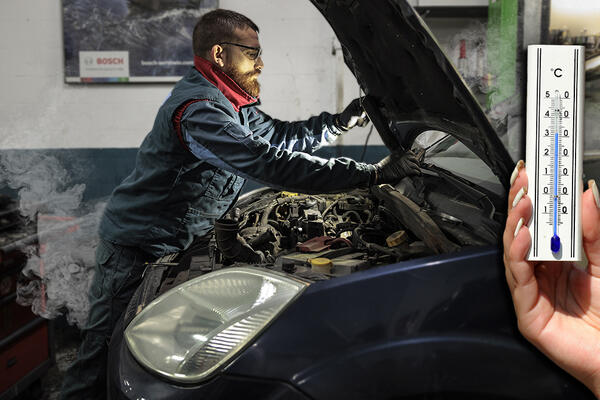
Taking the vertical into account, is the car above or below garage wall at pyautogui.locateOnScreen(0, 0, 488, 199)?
below

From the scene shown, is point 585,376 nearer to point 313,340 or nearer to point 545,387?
point 545,387

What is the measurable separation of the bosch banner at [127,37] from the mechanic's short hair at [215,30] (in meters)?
0.87

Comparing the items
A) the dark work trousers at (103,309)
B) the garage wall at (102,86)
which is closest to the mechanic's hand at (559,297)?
the dark work trousers at (103,309)

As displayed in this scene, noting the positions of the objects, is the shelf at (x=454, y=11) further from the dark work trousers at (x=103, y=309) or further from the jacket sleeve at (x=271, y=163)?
the dark work trousers at (x=103, y=309)

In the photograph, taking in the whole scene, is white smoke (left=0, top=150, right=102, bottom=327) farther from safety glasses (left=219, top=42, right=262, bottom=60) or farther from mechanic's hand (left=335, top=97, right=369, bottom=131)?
mechanic's hand (left=335, top=97, right=369, bottom=131)

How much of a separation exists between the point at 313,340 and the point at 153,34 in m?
2.04

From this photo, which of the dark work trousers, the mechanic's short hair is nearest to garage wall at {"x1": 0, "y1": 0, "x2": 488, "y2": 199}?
the mechanic's short hair

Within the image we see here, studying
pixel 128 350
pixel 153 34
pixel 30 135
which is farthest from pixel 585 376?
pixel 30 135

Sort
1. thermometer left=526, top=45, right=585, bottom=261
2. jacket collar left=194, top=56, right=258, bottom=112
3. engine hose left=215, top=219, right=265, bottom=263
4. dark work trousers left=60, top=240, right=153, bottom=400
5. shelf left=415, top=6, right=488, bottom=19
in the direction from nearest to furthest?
thermometer left=526, top=45, right=585, bottom=261 → engine hose left=215, top=219, right=265, bottom=263 → jacket collar left=194, top=56, right=258, bottom=112 → dark work trousers left=60, top=240, right=153, bottom=400 → shelf left=415, top=6, right=488, bottom=19

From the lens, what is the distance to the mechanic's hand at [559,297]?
0.75 meters

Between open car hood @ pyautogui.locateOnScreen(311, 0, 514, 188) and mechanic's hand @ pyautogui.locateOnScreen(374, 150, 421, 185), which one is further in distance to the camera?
mechanic's hand @ pyautogui.locateOnScreen(374, 150, 421, 185)

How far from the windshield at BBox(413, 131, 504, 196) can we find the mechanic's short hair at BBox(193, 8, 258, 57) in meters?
0.72

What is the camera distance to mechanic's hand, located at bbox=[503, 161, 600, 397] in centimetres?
75

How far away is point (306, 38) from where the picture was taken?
2473 millimetres
